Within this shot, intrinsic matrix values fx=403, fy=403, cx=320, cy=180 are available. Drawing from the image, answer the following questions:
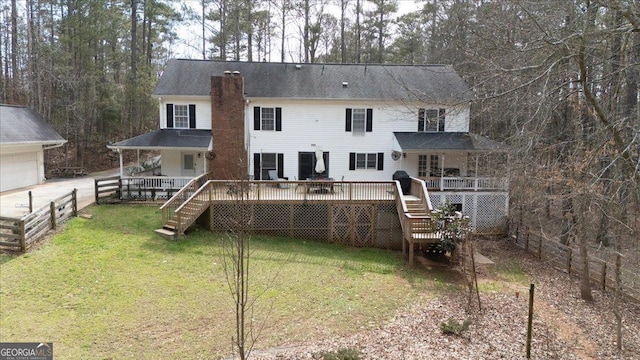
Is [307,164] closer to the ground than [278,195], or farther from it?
farther from it

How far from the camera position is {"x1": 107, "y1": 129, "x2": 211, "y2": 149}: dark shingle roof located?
61.2 feet

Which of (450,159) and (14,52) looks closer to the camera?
(450,159)

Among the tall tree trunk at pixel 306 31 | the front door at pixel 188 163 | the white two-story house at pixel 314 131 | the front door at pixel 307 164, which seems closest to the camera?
the white two-story house at pixel 314 131

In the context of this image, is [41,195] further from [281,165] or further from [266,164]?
[281,165]

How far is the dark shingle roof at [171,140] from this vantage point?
18.6 meters

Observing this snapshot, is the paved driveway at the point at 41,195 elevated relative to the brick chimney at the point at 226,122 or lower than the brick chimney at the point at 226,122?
lower

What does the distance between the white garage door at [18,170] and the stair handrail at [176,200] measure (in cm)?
1060

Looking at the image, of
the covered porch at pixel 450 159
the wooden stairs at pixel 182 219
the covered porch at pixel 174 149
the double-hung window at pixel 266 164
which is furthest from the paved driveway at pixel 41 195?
the covered porch at pixel 450 159

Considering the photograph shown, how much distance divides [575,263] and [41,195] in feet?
73.5

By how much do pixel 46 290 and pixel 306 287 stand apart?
6359mm

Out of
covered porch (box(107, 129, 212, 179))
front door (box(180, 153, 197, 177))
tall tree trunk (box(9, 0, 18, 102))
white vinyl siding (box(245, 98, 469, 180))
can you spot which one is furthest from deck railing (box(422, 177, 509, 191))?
tall tree trunk (box(9, 0, 18, 102))

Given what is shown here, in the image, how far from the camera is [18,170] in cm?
2117

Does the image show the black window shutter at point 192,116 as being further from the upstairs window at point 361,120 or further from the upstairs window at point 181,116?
the upstairs window at point 361,120

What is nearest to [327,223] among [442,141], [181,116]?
[442,141]
